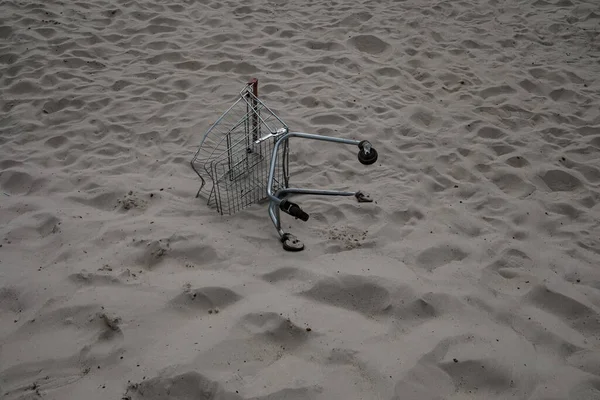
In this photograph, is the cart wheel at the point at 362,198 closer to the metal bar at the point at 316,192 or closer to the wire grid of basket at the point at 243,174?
the metal bar at the point at 316,192

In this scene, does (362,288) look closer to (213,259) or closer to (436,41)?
(213,259)

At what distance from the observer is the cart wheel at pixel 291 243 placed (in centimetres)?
278

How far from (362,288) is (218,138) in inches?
77.2

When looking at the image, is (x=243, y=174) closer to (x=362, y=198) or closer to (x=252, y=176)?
(x=252, y=176)

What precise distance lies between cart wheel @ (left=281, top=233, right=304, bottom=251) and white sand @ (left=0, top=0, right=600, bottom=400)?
0.05m

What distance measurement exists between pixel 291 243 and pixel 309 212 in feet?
1.35

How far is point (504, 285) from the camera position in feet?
8.85

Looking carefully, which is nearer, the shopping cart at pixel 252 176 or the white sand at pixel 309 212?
the white sand at pixel 309 212

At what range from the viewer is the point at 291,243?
9.18ft

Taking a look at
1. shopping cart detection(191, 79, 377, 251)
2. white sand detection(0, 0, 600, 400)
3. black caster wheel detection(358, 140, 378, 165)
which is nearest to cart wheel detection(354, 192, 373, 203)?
shopping cart detection(191, 79, 377, 251)

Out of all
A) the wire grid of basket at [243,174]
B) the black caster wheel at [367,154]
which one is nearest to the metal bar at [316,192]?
the wire grid of basket at [243,174]

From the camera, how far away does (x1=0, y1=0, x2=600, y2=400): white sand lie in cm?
218

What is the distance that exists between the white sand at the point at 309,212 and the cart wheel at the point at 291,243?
0.15ft

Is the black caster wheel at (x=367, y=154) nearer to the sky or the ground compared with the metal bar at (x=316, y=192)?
nearer to the sky
